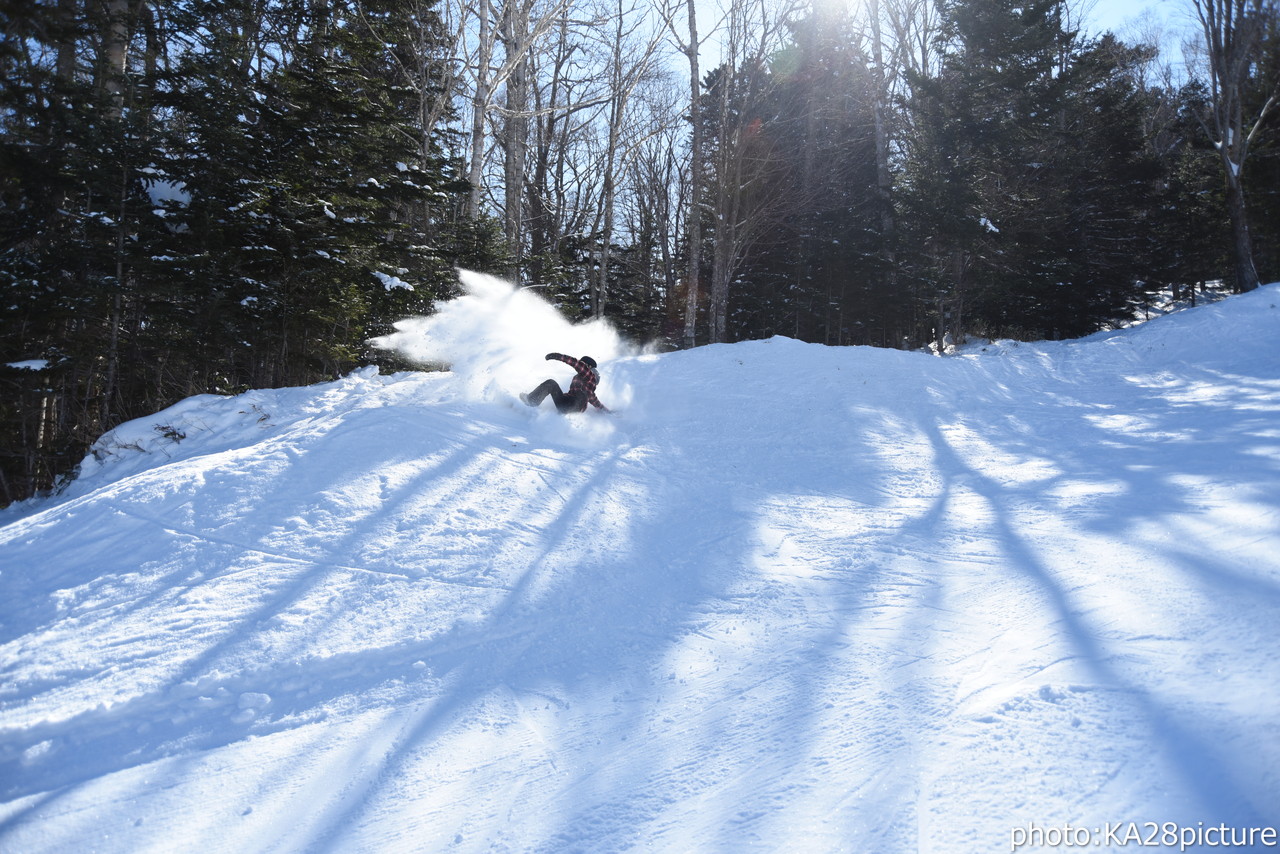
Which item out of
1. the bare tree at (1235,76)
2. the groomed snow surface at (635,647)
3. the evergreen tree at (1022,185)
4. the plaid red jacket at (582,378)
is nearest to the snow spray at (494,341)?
the plaid red jacket at (582,378)

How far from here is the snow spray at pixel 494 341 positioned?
9.87 m

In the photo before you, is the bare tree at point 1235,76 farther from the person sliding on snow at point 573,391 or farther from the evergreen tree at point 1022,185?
the person sliding on snow at point 573,391

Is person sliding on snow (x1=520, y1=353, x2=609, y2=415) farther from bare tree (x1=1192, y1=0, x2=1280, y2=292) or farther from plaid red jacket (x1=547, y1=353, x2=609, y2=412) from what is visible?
bare tree (x1=1192, y1=0, x2=1280, y2=292)

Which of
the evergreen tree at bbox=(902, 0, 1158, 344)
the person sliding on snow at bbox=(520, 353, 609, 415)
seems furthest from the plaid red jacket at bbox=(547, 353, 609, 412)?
the evergreen tree at bbox=(902, 0, 1158, 344)

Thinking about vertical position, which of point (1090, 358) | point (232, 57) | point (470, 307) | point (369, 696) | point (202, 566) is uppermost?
point (232, 57)

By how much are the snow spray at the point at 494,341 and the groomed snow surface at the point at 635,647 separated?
8.46ft

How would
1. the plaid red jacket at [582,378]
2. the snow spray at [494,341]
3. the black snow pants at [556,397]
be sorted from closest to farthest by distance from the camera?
1. the black snow pants at [556,397]
2. the plaid red jacket at [582,378]
3. the snow spray at [494,341]

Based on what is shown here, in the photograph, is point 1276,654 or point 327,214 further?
point 327,214

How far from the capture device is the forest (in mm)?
9508

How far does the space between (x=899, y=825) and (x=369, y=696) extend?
256cm

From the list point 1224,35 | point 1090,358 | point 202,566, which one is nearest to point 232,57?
point 202,566

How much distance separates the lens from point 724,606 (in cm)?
409

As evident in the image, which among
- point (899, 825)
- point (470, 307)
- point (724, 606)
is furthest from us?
point (470, 307)

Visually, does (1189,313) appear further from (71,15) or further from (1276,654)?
(71,15)
